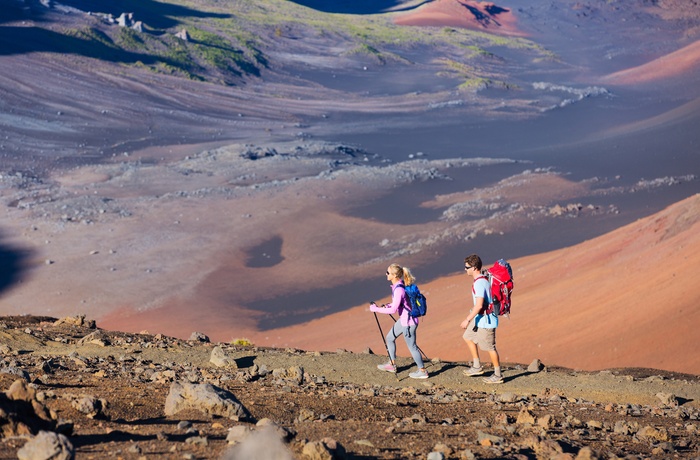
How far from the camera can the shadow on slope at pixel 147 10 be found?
61.8m

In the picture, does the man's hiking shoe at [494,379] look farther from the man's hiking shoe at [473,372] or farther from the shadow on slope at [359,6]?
the shadow on slope at [359,6]

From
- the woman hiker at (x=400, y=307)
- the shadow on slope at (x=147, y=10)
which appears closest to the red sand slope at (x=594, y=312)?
the woman hiker at (x=400, y=307)

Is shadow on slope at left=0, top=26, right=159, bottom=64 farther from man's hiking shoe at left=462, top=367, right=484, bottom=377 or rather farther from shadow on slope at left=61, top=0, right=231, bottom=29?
man's hiking shoe at left=462, top=367, right=484, bottom=377

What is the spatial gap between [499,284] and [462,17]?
297 feet

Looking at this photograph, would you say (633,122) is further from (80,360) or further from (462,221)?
(80,360)

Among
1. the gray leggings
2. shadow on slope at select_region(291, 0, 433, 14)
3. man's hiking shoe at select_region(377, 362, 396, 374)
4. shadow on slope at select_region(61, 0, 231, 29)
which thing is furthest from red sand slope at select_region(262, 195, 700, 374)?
shadow on slope at select_region(291, 0, 433, 14)

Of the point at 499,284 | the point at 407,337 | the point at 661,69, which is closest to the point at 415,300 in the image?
the point at 407,337

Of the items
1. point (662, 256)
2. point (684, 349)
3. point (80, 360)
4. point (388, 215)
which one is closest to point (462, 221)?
point (388, 215)

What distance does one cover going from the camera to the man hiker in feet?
26.2

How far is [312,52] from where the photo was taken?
69.6 m

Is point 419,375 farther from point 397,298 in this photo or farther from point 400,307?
point 397,298

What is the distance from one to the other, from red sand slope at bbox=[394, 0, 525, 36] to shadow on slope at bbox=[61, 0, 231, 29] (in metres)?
25.9

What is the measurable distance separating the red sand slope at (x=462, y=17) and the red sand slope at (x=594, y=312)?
69.8m

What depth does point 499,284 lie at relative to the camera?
26.6ft
